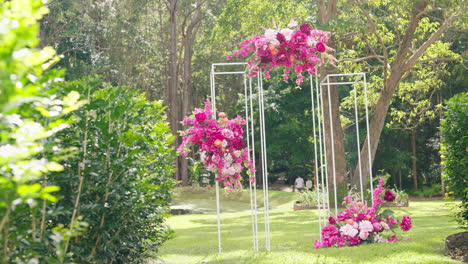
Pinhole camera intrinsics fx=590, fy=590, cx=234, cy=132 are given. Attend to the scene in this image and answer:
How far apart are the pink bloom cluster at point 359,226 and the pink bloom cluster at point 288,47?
2.39 m

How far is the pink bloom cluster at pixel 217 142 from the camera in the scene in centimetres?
884

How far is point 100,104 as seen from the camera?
194 inches

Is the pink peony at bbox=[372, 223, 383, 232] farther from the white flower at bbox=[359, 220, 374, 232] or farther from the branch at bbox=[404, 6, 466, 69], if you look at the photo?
the branch at bbox=[404, 6, 466, 69]

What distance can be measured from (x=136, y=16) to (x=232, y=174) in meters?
22.6

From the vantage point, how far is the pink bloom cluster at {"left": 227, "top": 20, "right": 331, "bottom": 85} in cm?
908

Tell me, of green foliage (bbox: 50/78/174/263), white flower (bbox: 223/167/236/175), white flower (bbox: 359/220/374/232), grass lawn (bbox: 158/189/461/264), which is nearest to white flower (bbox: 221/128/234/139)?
white flower (bbox: 223/167/236/175)

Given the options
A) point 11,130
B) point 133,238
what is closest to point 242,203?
point 133,238

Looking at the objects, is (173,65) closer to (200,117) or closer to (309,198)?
(309,198)

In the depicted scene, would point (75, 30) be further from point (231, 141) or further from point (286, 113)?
point (231, 141)

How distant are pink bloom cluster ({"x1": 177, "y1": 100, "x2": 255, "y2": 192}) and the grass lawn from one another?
4.32ft

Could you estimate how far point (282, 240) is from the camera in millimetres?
11969

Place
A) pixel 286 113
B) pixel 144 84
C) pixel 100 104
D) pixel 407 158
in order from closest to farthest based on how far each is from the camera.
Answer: pixel 100 104
pixel 407 158
pixel 286 113
pixel 144 84

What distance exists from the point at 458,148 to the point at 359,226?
1.91 m

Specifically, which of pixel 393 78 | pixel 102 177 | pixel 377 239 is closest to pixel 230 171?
pixel 377 239
